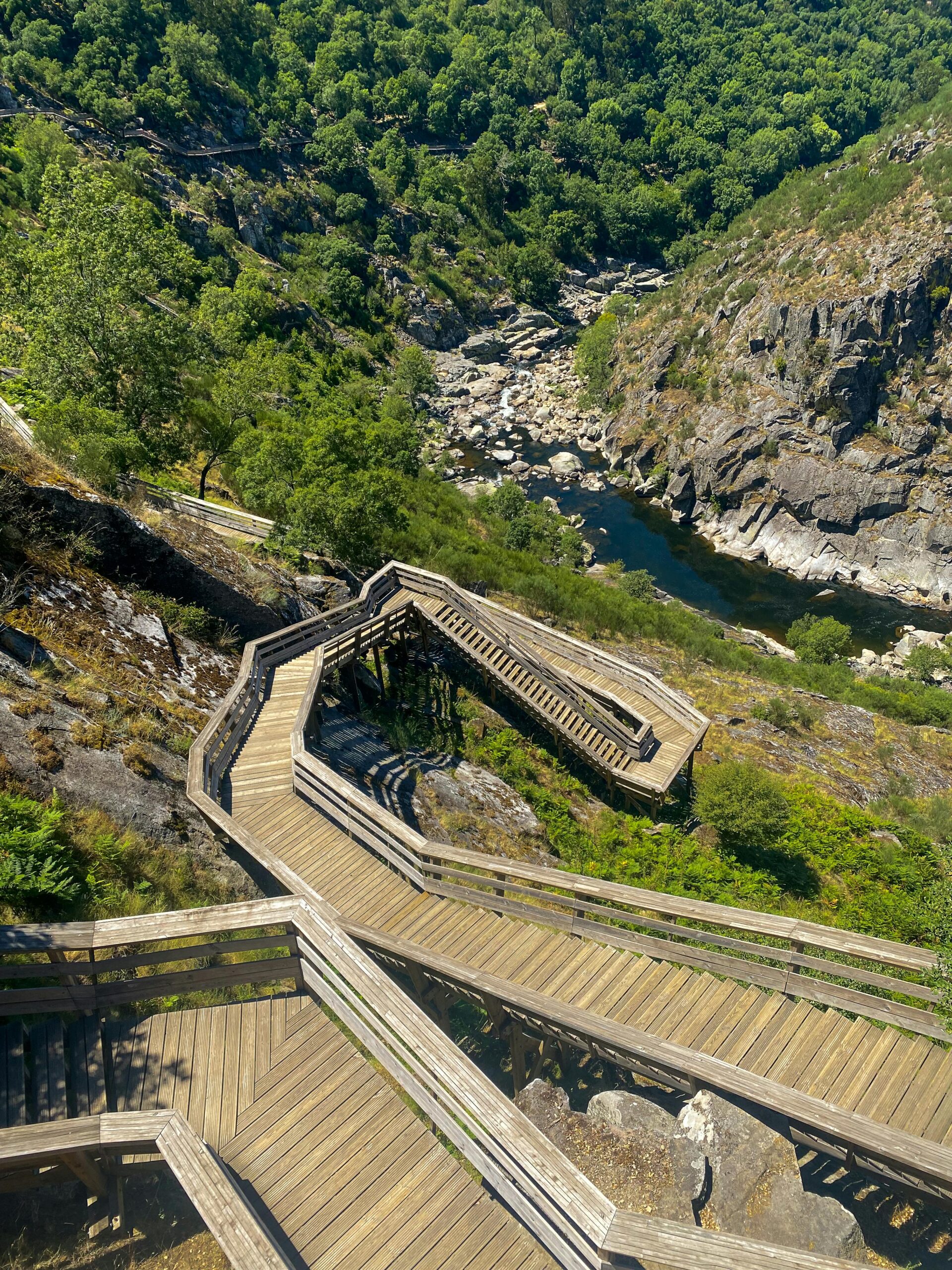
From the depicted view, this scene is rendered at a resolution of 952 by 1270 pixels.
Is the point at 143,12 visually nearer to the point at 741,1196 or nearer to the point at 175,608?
the point at 175,608

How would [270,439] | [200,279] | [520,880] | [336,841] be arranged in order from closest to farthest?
1. [520,880]
2. [336,841]
3. [270,439]
4. [200,279]

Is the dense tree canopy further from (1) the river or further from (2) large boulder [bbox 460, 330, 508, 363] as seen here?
(1) the river

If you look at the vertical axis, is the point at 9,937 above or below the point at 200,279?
below

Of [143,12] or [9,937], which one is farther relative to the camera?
[143,12]

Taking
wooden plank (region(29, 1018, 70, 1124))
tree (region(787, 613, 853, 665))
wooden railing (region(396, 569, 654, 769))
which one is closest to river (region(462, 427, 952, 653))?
tree (region(787, 613, 853, 665))

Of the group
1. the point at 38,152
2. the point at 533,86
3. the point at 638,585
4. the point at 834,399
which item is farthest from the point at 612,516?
the point at 533,86

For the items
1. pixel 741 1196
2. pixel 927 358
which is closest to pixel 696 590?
pixel 927 358

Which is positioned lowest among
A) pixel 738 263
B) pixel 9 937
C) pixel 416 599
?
pixel 9 937
